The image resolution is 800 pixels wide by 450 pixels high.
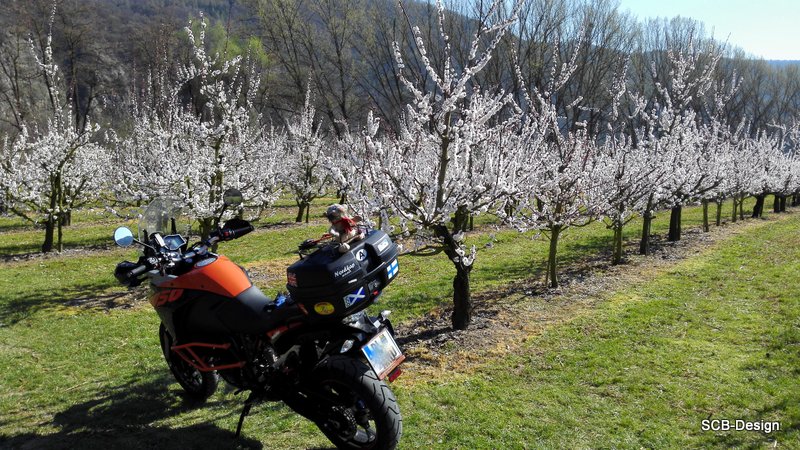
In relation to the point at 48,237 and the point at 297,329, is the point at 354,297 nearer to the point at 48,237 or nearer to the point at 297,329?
the point at 297,329

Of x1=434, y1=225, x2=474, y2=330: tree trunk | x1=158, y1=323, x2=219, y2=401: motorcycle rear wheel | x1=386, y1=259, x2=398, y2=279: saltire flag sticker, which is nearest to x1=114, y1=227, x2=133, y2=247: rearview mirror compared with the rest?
x1=158, y1=323, x2=219, y2=401: motorcycle rear wheel

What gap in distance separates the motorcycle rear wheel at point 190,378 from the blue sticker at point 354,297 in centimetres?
199

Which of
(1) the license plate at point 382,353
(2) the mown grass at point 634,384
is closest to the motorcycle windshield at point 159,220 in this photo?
(1) the license plate at point 382,353

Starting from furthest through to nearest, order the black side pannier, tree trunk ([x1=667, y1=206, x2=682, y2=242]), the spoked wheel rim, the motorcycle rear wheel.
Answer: tree trunk ([x1=667, y1=206, x2=682, y2=242])
the motorcycle rear wheel
the spoked wheel rim
the black side pannier

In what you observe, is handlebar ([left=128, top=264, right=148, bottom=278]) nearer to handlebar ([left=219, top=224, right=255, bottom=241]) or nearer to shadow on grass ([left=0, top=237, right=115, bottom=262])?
handlebar ([left=219, top=224, right=255, bottom=241])

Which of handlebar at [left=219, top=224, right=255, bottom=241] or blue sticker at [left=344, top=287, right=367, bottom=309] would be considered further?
handlebar at [left=219, top=224, right=255, bottom=241]

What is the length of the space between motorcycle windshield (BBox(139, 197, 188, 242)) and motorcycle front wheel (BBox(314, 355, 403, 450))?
89.5 inches

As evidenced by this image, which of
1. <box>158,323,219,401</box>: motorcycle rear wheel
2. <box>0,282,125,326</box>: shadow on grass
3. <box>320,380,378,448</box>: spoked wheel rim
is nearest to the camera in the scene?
<box>320,380,378,448</box>: spoked wheel rim

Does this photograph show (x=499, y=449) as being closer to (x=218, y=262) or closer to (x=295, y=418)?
(x=295, y=418)

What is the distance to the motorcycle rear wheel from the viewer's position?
454cm

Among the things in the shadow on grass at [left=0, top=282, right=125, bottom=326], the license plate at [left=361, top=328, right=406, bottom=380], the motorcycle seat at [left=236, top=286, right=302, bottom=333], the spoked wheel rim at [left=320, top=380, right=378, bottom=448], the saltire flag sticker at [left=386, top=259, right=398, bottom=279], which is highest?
the saltire flag sticker at [left=386, top=259, right=398, bottom=279]

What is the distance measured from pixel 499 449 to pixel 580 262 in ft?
28.6

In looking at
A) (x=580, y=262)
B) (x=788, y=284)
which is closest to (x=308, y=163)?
(x=580, y=262)

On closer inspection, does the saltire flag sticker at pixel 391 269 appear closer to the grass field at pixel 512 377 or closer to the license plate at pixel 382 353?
the license plate at pixel 382 353
